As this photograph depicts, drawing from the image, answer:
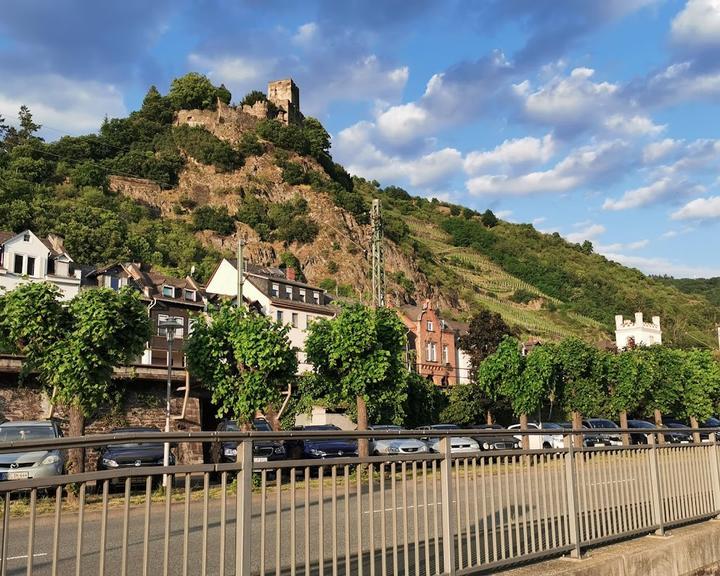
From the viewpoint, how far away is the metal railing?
3.67 m

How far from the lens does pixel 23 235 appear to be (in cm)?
5466

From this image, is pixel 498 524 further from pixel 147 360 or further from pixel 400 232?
pixel 400 232

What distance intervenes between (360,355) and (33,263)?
38797 mm

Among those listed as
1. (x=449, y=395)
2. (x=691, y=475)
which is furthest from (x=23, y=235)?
(x=691, y=475)

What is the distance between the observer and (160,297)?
192ft

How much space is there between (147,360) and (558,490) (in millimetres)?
49906

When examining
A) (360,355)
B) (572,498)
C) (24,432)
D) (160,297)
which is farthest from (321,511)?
(160,297)

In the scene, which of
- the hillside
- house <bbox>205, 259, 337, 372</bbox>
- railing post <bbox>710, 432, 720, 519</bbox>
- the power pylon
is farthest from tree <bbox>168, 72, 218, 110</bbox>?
railing post <bbox>710, 432, 720, 519</bbox>

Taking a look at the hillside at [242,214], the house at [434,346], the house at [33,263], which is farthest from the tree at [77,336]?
the hillside at [242,214]

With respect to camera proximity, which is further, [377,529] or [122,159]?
[122,159]

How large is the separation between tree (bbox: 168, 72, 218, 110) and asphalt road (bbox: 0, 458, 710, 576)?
136 metres

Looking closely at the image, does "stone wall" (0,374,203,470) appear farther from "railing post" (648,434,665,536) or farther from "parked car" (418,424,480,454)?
"railing post" (648,434,665,536)

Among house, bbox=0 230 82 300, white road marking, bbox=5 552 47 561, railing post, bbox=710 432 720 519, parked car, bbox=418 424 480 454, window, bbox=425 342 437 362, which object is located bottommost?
railing post, bbox=710 432 720 519

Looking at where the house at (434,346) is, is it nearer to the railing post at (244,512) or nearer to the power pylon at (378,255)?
the power pylon at (378,255)
